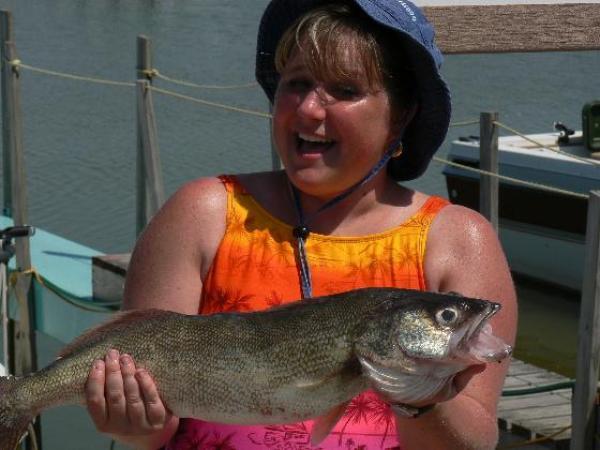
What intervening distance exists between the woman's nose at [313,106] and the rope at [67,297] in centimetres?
536

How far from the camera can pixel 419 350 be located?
2576mm

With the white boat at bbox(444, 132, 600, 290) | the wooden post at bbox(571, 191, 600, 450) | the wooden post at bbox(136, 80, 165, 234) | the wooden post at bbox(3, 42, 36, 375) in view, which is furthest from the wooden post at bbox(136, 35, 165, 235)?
the white boat at bbox(444, 132, 600, 290)

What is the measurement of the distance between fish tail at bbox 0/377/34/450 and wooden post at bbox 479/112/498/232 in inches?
172

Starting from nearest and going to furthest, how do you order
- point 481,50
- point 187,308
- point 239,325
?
point 239,325 < point 187,308 < point 481,50

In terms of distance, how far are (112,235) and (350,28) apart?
11.0 meters

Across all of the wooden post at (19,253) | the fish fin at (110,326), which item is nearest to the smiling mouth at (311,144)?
the fish fin at (110,326)

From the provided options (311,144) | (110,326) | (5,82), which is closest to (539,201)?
(5,82)

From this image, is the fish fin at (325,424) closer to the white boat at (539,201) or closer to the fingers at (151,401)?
the fingers at (151,401)

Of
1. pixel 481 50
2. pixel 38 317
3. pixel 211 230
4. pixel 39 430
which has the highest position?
pixel 481 50

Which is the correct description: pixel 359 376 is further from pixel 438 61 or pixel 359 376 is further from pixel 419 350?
pixel 438 61

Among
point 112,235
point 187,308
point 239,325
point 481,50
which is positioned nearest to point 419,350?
point 239,325

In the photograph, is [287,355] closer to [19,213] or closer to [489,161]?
[489,161]

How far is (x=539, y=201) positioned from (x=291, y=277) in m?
10.2

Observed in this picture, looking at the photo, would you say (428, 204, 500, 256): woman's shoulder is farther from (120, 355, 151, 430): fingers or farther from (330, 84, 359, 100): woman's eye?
(120, 355, 151, 430): fingers
